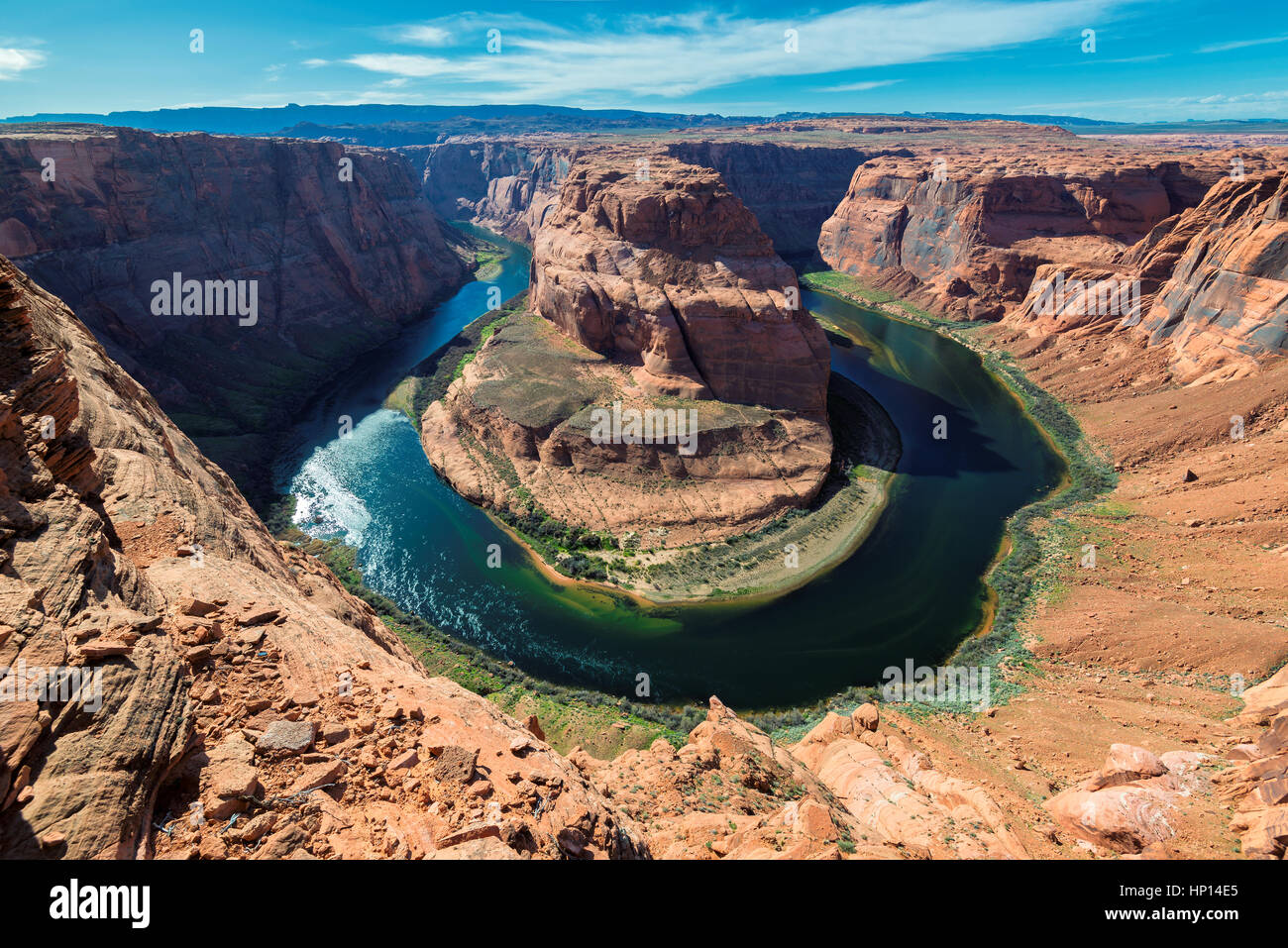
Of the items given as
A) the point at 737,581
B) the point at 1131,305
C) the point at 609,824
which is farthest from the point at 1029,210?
the point at 609,824

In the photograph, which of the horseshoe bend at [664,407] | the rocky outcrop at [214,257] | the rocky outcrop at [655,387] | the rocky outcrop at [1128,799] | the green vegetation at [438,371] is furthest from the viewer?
the green vegetation at [438,371]

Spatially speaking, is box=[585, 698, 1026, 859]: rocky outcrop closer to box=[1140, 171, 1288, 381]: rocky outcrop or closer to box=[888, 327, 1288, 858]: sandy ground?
box=[888, 327, 1288, 858]: sandy ground

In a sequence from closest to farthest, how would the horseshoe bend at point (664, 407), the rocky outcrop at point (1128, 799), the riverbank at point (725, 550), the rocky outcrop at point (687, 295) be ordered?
the rocky outcrop at point (1128, 799)
the riverbank at point (725, 550)
the horseshoe bend at point (664, 407)
the rocky outcrop at point (687, 295)

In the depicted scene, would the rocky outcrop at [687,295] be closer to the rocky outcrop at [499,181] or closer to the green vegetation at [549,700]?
the green vegetation at [549,700]

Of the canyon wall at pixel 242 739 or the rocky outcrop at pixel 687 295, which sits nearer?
the canyon wall at pixel 242 739

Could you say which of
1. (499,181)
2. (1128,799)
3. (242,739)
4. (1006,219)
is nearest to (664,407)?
(1128,799)

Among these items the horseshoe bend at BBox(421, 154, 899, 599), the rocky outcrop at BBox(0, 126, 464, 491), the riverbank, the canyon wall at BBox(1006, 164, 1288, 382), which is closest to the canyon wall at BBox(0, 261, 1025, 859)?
the riverbank

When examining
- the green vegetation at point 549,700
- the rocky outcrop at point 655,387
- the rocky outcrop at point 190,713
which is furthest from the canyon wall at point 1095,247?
the rocky outcrop at point 190,713

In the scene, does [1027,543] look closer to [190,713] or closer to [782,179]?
[190,713]
